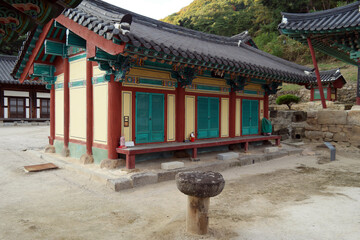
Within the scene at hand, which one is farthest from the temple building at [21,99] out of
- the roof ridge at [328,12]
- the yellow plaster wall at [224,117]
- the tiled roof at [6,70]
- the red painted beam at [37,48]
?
the roof ridge at [328,12]

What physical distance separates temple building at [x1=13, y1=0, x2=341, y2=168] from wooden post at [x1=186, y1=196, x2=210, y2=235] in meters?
3.44

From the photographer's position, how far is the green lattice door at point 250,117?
11109 mm

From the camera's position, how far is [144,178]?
20.9 feet

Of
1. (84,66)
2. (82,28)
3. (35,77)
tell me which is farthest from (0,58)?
(82,28)

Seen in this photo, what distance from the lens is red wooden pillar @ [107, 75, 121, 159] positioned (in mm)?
6969

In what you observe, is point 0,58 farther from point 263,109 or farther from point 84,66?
point 263,109

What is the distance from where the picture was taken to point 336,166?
8.89 metres

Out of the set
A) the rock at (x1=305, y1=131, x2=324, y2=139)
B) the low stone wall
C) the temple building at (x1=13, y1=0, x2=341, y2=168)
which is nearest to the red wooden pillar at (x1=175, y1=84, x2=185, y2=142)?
the temple building at (x1=13, y1=0, x2=341, y2=168)

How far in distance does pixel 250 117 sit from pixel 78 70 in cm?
738

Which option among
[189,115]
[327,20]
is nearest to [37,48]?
[189,115]

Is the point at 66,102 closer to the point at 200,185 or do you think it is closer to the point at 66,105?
the point at 66,105

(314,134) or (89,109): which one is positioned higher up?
(89,109)

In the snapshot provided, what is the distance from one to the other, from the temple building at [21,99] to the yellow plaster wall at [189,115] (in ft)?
56.0

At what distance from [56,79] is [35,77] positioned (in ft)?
3.88
